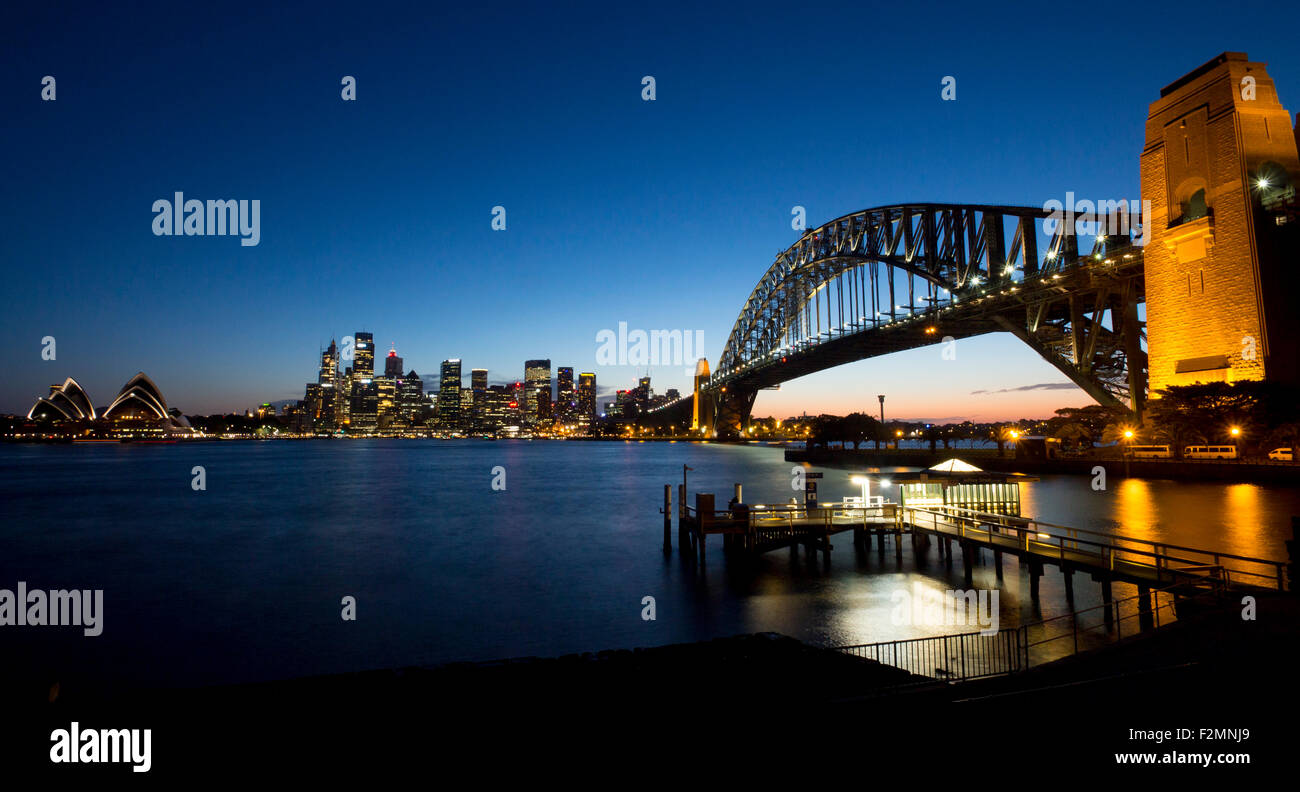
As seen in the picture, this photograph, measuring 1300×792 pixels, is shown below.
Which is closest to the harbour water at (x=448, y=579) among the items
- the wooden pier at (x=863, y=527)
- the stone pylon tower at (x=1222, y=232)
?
the wooden pier at (x=863, y=527)

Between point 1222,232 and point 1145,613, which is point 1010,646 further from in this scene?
point 1222,232

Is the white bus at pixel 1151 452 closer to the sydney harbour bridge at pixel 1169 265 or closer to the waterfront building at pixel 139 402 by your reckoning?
the sydney harbour bridge at pixel 1169 265

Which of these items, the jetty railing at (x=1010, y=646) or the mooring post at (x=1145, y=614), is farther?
the mooring post at (x=1145, y=614)

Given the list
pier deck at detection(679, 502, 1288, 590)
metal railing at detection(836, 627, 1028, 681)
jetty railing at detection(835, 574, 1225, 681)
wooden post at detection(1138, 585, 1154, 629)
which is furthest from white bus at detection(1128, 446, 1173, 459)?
metal railing at detection(836, 627, 1028, 681)

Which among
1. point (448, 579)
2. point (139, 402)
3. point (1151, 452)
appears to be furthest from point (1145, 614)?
point (139, 402)

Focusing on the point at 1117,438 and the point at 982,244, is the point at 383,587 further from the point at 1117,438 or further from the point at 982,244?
the point at 982,244

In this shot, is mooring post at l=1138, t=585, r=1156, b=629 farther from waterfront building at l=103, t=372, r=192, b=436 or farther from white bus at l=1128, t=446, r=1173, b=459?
waterfront building at l=103, t=372, r=192, b=436
